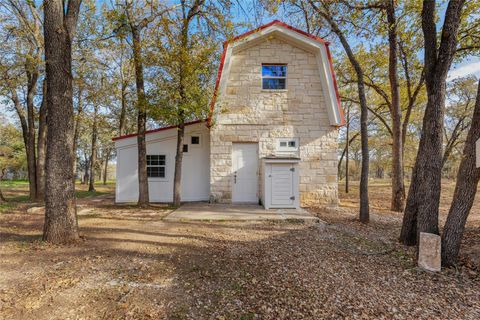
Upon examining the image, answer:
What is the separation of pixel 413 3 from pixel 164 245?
33.3 ft

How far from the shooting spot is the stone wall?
9078 millimetres

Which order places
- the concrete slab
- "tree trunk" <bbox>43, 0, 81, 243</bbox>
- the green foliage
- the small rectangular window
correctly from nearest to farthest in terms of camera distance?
1. "tree trunk" <bbox>43, 0, 81, 243</bbox>
2. the concrete slab
3. the small rectangular window
4. the green foliage

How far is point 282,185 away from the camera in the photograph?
7918mm

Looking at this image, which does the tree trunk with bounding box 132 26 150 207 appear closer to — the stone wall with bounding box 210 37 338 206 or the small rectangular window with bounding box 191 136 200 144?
the small rectangular window with bounding box 191 136 200 144

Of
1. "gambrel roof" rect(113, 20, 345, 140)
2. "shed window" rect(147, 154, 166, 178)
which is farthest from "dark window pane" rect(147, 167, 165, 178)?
"gambrel roof" rect(113, 20, 345, 140)

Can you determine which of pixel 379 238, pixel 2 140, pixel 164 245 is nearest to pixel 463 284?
pixel 379 238

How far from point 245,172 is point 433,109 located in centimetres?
598

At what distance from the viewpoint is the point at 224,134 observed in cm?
911

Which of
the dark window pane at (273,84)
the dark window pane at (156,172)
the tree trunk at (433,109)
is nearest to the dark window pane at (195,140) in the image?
the dark window pane at (156,172)

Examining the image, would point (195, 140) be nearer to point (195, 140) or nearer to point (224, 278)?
point (195, 140)

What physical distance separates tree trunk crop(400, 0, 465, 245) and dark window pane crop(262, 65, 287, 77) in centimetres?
525

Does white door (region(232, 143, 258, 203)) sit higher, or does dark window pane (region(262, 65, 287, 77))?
dark window pane (region(262, 65, 287, 77))

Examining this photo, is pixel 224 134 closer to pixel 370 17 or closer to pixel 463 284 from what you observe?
pixel 370 17

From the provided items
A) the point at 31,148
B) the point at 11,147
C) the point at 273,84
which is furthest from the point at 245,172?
the point at 11,147
